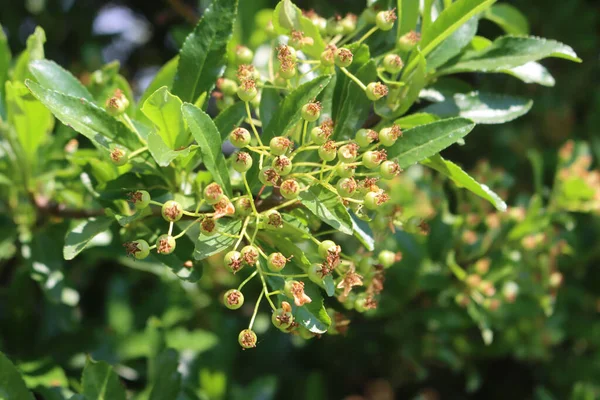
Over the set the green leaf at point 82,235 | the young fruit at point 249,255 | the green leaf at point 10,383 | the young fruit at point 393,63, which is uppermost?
the young fruit at point 393,63

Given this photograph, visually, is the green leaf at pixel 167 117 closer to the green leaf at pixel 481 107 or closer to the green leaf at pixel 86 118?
the green leaf at pixel 86 118

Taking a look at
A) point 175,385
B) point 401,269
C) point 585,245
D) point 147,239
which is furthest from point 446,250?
point 147,239

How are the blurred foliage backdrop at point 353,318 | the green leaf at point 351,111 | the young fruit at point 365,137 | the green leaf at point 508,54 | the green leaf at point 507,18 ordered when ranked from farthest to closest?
the blurred foliage backdrop at point 353,318
the green leaf at point 507,18
the green leaf at point 508,54
the green leaf at point 351,111
the young fruit at point 365,137

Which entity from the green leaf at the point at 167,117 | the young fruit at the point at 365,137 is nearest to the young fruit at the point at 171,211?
the green leaf at the point at 167,117

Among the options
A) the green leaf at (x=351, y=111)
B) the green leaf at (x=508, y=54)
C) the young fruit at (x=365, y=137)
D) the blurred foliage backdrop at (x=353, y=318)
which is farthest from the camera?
the blurred foliage backdrop at (x=353, y=318)

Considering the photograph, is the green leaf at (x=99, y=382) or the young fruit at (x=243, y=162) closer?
the young fruit at (x=243, y=162)

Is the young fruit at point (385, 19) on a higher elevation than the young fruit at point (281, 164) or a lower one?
higher
